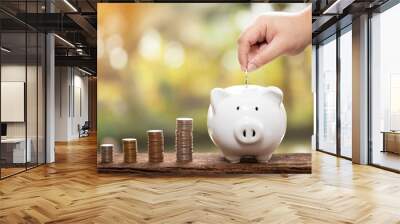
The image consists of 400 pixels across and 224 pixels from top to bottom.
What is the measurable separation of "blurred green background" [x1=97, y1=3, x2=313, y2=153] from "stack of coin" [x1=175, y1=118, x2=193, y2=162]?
23 cm

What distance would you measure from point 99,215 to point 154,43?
9.41 ft

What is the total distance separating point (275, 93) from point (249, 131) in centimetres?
66

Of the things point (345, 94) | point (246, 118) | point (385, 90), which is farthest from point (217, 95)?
point (345, 94)

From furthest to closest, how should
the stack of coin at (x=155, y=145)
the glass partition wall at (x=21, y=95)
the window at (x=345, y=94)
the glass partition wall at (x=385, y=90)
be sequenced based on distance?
the window at (x=345, y=94)
the glass partition wall at (x=385, y=90)
the stack of coin at (x=155, y=145)
the glass partition wall at (x=21, y=95)

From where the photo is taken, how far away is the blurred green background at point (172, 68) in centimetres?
563

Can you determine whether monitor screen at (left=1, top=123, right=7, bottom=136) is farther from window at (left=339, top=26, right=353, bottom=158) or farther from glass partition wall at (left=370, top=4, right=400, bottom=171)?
window at (left=339, top=26, right=353, bottom=158)

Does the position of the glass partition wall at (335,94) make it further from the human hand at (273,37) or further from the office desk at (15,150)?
the office desk at (15,150)

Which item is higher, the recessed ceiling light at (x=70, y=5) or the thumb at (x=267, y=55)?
the recessed ceiling light at (x=70, y=5)

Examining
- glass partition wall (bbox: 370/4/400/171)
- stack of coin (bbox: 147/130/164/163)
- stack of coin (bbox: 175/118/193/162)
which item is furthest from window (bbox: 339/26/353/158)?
stack of coin (bbox: 147/130/164/163)

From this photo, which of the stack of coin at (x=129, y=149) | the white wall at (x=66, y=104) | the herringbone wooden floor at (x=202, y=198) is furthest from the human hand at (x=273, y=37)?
the white wall at (x=66, y=104)

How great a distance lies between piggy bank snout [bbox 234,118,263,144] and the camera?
192 inches

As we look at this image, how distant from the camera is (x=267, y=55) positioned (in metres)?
5.57

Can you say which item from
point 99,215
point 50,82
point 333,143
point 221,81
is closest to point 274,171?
point 221,81

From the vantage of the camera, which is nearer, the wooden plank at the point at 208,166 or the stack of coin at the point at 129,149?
the wooden plank at the point at 208,166
